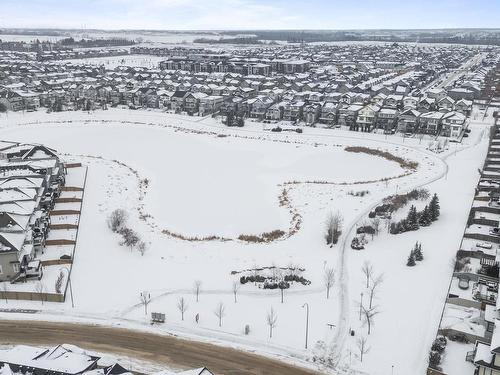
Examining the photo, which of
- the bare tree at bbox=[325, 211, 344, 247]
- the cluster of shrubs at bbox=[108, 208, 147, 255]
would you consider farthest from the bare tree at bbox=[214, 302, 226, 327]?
the bare tree at bbox=[325, 211, 344, 247]

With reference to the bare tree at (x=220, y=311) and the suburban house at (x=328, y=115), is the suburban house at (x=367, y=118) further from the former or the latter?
the bare tree at (x=220, y=311)

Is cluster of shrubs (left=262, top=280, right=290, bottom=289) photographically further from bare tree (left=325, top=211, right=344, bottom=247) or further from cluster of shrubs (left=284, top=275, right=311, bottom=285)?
bare tree (left=325, top=211, right=344, bottom=247)

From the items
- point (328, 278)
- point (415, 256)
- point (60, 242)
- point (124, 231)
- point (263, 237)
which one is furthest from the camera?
point (263, 237)

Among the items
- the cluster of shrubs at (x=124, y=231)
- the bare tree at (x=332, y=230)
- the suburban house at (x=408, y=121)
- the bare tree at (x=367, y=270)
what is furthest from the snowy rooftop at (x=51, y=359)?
the suburban house at (x=408, y=121)

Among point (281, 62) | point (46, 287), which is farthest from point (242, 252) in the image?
point (281, 62)

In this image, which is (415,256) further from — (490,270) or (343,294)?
(343,294)

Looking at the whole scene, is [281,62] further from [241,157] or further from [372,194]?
A: [372,194]

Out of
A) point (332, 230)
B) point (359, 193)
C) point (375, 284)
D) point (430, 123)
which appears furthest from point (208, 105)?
point (375, 284)
